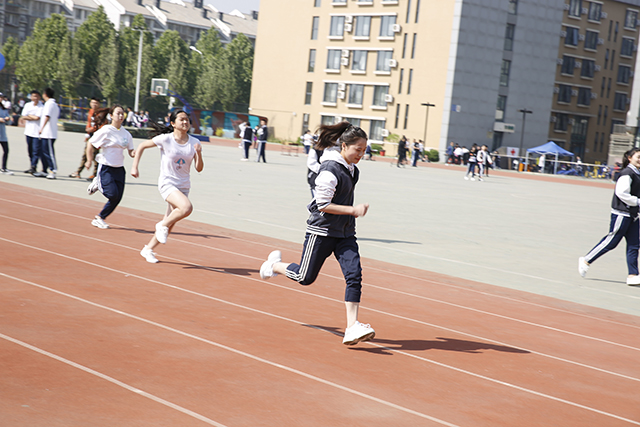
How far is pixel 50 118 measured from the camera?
658 inches

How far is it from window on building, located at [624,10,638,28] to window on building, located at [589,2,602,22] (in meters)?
4.82

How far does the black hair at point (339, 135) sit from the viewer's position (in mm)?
5855

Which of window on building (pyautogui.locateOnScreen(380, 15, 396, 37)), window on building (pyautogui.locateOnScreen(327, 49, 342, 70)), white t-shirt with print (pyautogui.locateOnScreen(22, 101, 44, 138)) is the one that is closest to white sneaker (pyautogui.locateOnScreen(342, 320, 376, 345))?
white t-shirt with print (pyautogui.locateOnScreen(22, 101, 44, 138))

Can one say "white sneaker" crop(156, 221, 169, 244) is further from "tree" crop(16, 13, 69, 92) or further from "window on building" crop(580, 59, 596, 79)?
"window on building" crop(580, 59, 596, 79)

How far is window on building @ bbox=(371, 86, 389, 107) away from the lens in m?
70.1

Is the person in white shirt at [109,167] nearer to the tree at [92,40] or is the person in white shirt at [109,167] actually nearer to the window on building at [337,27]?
the window on building at [337,27]

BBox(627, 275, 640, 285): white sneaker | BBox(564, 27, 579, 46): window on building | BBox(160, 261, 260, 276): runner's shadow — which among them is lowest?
BBox(160, 261, 260, 276): runner's shadow

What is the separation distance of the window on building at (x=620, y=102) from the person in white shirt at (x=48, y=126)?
74.9 m

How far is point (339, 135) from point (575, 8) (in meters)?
75.7

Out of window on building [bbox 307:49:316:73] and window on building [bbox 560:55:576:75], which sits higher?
window on building [bbox 560:55:576:75]

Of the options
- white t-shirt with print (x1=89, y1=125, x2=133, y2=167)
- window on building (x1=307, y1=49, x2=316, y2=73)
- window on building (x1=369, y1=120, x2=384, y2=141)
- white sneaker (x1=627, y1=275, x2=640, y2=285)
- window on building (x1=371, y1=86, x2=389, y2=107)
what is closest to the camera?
white sneaker (x1=627, y1=275, x2=640, y2=285)

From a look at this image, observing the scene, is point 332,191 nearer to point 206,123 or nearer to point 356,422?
point 356,422

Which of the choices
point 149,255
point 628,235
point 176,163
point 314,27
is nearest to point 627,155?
point 628,235

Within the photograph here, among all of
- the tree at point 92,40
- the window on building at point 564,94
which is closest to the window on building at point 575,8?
the window on building at point 564,94
